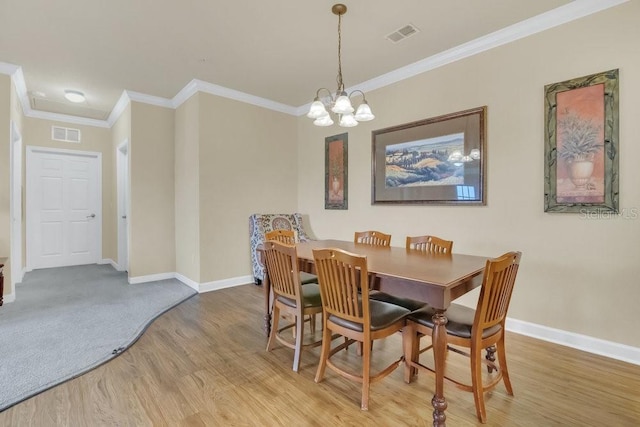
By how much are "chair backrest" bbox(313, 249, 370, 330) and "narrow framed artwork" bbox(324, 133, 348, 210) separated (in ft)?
8.37

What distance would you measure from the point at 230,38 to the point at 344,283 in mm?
2637

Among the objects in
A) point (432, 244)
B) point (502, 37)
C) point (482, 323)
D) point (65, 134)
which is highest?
point (502, 37)

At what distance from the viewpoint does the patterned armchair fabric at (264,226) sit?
450 cm

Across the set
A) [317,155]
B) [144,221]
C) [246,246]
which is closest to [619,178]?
[317,155]

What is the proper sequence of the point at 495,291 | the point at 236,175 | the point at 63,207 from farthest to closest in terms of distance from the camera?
1. the point at 63,207
2. the point at 236,175
3. the point at 495,291

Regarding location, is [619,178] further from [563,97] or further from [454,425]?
[454,425]

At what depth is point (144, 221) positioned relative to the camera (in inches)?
182

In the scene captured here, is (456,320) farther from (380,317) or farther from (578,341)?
(578,341)

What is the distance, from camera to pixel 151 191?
469 cm

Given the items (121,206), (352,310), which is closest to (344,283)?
(352,310)

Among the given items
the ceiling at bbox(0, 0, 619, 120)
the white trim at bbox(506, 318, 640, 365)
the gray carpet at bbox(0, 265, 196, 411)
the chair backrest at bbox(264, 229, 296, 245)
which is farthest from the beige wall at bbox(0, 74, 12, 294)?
the white trim at bbox(506, 318, 640, 365)

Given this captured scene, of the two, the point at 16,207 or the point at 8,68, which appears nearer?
the point at 8,68

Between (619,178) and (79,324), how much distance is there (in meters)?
4.84

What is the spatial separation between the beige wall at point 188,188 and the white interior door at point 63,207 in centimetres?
241
